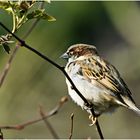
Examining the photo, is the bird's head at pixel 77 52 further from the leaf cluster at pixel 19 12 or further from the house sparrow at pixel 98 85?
the leaf cluster at pixel 19 12

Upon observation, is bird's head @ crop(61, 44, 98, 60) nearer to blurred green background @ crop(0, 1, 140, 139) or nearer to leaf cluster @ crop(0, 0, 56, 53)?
blurred green background @ crop(0, 1, 140, 139)

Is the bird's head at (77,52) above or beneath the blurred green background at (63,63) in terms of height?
above

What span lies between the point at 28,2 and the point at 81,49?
2.24 m

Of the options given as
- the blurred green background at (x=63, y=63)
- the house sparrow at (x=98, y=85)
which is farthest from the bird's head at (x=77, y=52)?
the blurred green background at (x=63, y=63)

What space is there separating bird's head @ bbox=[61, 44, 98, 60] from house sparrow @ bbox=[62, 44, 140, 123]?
0.36 ft

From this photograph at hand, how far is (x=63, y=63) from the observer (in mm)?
6992

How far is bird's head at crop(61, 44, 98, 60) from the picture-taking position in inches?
163

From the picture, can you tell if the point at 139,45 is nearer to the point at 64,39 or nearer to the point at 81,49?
the point at 64,39

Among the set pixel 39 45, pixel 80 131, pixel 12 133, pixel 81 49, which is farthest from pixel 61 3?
pixel 81 49

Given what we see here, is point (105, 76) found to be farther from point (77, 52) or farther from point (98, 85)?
point (77, 52)

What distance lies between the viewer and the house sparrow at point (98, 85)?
12.2 feet

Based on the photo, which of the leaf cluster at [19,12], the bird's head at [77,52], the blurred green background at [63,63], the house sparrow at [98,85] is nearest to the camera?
the leaf cluster at [19,12]

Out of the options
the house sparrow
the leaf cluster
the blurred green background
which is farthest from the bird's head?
the leaf cluster

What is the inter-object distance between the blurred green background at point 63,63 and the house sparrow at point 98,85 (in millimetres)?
1925
